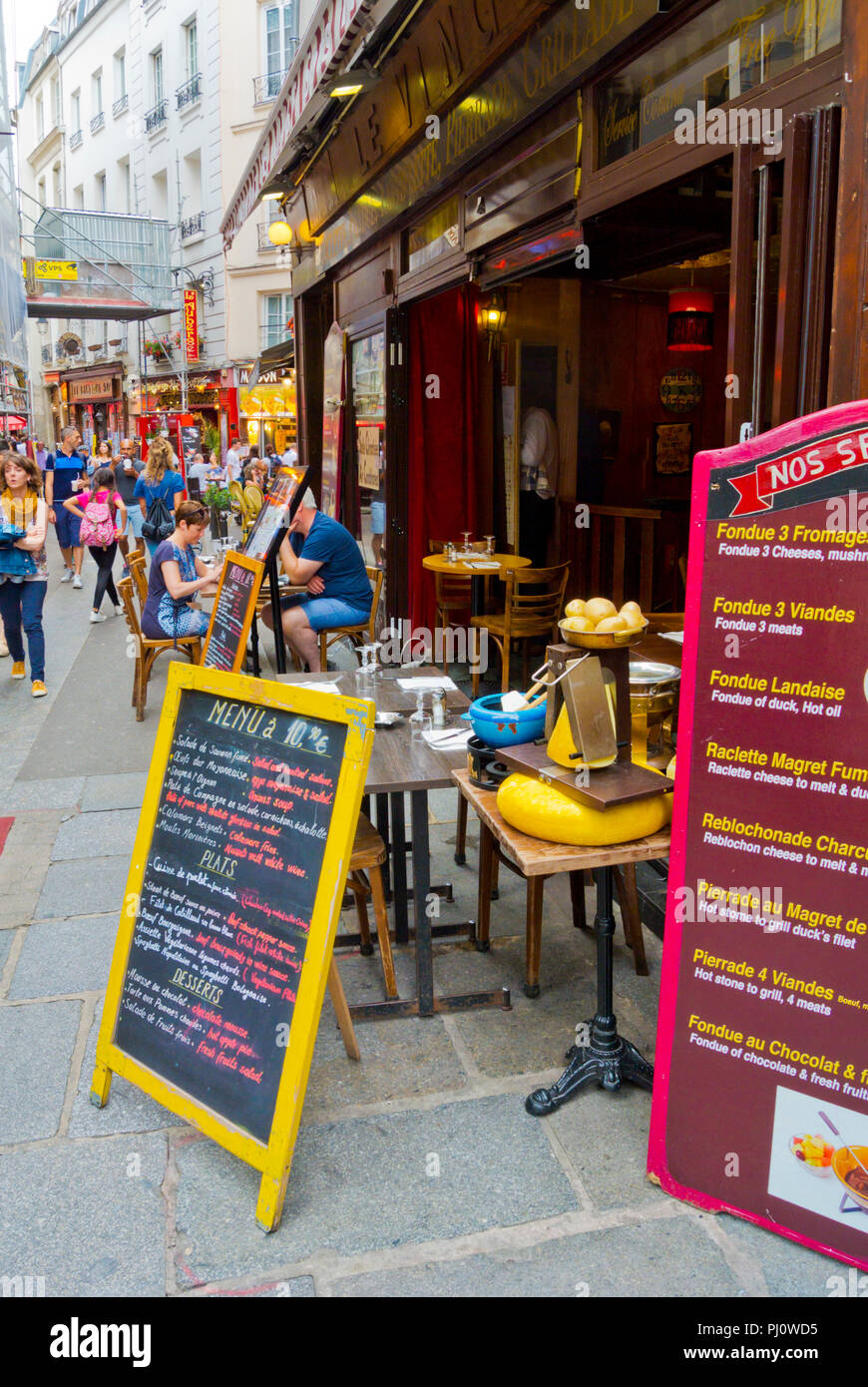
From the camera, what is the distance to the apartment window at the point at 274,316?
2617 cm

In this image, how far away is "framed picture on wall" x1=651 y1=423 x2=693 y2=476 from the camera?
10078 millimetres

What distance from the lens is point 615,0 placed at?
3805 millimetres

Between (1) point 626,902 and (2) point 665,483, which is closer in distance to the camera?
(1) point 626,902

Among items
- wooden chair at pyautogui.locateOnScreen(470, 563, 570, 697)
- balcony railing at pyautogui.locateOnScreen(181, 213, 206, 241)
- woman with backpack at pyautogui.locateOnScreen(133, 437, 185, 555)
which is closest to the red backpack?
woman with backpack at pyautogui.locateOnScreen(133, 437, 185, 555)

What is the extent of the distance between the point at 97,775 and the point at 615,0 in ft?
15.2

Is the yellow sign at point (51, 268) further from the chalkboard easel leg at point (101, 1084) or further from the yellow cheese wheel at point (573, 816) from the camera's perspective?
the yellow cheese wheel at point (573, 816)

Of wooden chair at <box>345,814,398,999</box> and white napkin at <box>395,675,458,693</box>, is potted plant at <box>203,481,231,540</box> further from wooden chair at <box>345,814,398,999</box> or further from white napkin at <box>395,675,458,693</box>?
wooden chair at <box>345,814,398,999</box>

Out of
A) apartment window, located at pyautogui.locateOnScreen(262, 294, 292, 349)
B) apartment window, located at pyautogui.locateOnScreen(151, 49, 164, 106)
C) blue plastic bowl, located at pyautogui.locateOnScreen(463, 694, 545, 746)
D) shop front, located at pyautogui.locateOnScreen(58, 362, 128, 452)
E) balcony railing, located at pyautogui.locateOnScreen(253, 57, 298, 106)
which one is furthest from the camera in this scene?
shop front, located at pyautogui.locateOnScreen(58, 362, 128, 452)

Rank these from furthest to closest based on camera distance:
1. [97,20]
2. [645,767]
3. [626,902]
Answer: [97,20]
[626,902]
[645,767]

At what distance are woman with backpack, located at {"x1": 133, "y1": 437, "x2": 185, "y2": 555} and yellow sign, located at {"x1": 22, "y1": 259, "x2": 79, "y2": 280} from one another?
15.7 metres

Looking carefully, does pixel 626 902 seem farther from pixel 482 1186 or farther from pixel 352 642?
pixel 352 642

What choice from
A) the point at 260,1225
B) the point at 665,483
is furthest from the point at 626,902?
the point at 665,483

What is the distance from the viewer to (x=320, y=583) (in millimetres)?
6957

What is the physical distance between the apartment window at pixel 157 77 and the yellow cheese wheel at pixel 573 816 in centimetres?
3201
